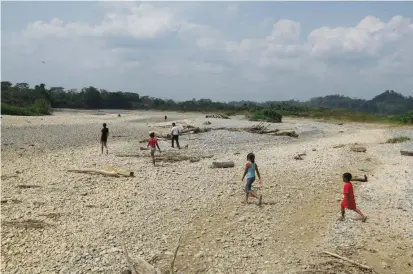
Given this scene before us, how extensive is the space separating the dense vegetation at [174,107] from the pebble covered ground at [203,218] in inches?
1771

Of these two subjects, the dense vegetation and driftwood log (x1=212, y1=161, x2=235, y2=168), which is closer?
driftwood log (x1=212, y1=161, x2=235, y2=168)

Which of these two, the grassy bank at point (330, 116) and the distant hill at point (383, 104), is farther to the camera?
the distant hill at point (383, 104)

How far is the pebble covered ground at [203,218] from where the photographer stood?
1057cm

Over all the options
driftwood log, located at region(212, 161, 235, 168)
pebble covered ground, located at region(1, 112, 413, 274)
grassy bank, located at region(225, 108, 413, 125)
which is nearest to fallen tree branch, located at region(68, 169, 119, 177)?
pebble covered ground, located at region(1, 112, 413, 274)

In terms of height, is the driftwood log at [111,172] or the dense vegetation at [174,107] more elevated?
the dense vegetation at [174,107]

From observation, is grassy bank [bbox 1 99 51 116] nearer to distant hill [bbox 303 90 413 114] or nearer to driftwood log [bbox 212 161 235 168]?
driftwood log [bbox 212 161 235 168]

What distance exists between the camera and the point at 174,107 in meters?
139

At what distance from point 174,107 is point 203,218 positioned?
417 ft

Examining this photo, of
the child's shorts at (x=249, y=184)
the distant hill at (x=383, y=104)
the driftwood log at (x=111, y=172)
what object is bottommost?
the driftwood log at (x=111, y=172)

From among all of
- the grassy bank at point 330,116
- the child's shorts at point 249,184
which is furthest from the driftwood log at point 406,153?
the grassy bank at point 330,116

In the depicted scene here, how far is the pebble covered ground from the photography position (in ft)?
34.7

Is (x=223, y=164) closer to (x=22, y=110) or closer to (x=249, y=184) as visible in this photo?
(x=249, y=184)

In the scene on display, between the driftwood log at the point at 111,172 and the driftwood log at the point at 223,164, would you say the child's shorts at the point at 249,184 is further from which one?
the driftwood log at the point at 111,172

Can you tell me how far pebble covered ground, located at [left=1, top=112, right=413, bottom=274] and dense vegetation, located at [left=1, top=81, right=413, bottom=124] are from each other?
4499cm
